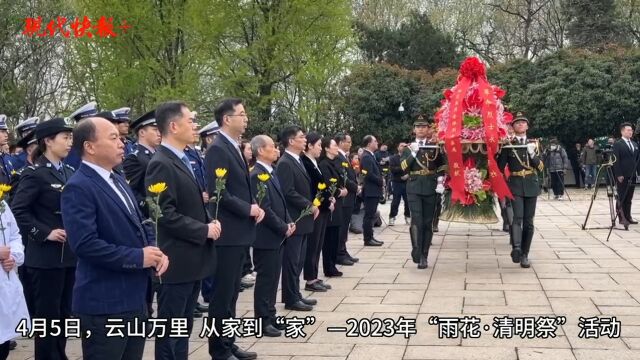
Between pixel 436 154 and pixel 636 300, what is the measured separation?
9.57 ft

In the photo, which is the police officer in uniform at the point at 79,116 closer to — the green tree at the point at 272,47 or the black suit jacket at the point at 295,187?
the black suit jacket at the point at 295,187

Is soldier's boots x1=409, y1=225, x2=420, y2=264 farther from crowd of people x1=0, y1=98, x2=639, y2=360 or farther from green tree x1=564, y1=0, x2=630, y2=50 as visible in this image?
green tree x1=564, y1=0, x2=630, y2=50

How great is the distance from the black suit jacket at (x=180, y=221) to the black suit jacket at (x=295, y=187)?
2.13 metres

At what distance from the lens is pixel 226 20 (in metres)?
21.0

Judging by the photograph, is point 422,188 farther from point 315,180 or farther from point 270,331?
point 270,331

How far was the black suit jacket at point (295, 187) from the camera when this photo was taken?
6.13 meters

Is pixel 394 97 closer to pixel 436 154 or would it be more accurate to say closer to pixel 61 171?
pixel 436 154

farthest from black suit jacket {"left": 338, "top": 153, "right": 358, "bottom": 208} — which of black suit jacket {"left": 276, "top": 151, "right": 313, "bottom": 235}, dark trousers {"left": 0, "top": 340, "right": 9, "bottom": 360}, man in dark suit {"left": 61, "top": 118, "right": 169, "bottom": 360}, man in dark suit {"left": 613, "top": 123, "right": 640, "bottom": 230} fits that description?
man in dark suit {"left": 613, "top": 123, "right": 640, "bottom": 230}

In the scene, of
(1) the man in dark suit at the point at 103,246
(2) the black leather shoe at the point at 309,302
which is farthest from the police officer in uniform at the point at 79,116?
(2) the black leather shoe at the point at 309,302

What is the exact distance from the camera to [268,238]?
211 inches

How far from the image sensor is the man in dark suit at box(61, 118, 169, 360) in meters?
3.09

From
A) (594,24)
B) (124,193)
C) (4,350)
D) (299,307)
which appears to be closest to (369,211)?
(299,307)

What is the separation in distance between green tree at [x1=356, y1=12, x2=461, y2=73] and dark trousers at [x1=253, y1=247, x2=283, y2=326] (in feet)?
81.2

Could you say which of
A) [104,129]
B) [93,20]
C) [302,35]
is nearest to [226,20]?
[302,35]
